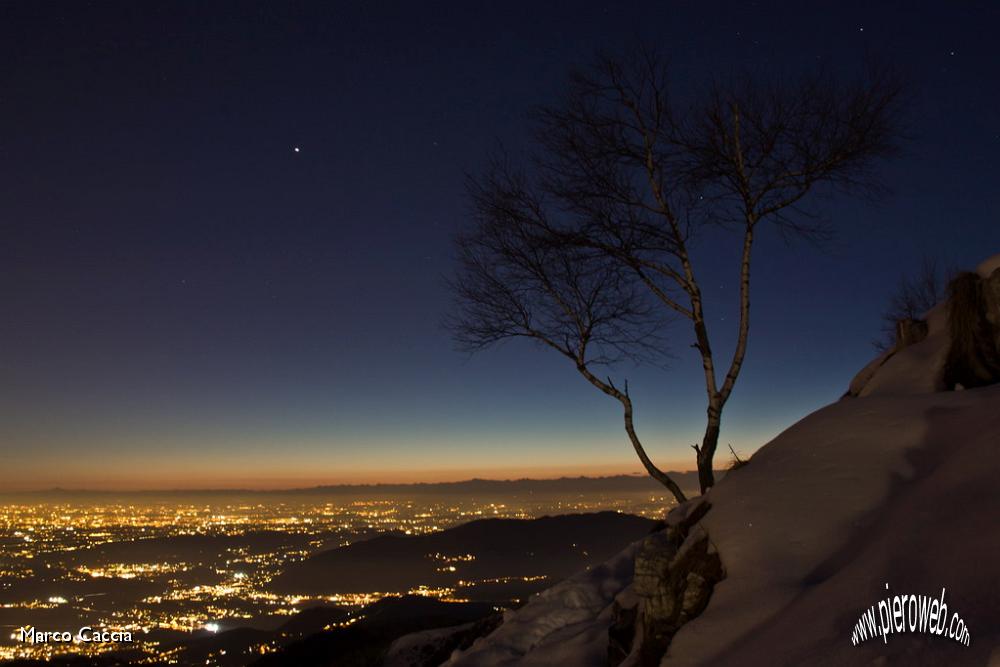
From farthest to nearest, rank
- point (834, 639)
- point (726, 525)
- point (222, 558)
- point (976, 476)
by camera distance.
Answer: point (222, 558) → point (726, 525) → point (976, 476) → point (834, 639)

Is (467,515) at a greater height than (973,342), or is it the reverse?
(973,342)

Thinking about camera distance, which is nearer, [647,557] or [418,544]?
[647,557]

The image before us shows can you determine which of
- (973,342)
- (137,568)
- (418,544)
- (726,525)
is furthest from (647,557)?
(137,568)

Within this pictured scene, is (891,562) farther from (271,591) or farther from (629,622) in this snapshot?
(271,591)

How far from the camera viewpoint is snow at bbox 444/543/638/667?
9000mm

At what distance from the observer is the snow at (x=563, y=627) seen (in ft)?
29.5

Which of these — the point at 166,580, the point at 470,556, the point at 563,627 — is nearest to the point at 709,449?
the point at 563,627

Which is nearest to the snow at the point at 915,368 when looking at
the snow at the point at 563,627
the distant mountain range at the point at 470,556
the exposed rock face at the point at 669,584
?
the exposed rock face at the point at 669,584

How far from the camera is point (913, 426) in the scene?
710 cm

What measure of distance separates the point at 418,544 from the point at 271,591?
34.2 m

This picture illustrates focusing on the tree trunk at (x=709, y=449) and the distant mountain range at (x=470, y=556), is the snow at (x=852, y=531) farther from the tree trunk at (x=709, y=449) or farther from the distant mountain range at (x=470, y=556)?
the distant mountain range at (x=470, y=556)

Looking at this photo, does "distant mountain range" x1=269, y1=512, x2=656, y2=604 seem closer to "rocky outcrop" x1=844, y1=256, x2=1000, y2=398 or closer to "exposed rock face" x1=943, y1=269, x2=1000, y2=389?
"rocky outcrop" x1=844, y1=256, x2=1000, y2=398

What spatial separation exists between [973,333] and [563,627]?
669 centimetres

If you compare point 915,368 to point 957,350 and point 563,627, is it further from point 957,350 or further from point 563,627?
point 563,627
